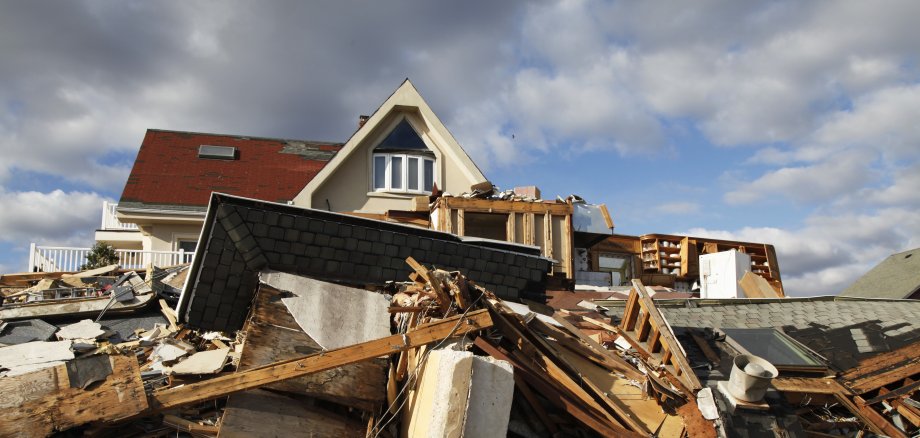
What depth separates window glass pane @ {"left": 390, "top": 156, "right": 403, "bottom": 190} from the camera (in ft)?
60.5

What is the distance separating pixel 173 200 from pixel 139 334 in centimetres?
919

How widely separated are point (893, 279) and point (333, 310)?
81.2ft

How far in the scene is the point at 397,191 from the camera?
1838 cm

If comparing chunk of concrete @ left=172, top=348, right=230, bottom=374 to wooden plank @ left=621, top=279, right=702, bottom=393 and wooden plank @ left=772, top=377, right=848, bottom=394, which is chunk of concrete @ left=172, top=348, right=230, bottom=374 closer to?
wooden plank @ left=621, top=279, right=702, bottom=393

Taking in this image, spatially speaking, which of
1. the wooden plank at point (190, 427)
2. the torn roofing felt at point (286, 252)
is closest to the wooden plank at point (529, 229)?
the torn roofing felt at point (286, 252)

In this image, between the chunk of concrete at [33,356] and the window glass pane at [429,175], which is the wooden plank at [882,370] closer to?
the chunk of concrete at [33,356]

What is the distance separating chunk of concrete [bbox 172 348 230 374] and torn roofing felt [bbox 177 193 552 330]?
2.89 feet

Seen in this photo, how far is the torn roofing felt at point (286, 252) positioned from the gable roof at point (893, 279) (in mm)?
19420

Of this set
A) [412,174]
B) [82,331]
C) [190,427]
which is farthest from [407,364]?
[412,174]

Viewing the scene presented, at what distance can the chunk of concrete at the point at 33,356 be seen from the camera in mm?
7479

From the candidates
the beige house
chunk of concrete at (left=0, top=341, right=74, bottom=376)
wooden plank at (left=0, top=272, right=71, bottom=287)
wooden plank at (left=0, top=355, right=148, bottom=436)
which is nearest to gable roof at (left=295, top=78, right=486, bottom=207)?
the beige house

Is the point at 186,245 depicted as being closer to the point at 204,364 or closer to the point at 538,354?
the point at 204,364

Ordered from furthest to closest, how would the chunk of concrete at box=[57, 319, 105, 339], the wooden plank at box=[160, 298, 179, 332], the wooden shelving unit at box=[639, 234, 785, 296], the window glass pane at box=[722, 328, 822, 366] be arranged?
the wooden shelving unit at box=[639, 234, 785, 296]
the wooden plank at box=[160, 298, 179, 332]
the chunk of concrete at box=[57, 319, 105, 339]
the window glass pane at box=[722, 328, 822, 366]

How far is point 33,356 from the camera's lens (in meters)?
7.99
